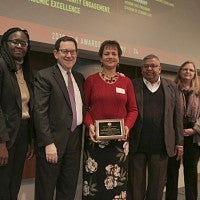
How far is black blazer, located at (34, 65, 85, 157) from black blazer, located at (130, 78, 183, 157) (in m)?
0.62

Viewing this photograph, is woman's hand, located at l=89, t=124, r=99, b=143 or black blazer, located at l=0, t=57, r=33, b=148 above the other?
black blazer, located at l=0, t=57, r=33, b=148

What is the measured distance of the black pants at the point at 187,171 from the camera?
2775mm

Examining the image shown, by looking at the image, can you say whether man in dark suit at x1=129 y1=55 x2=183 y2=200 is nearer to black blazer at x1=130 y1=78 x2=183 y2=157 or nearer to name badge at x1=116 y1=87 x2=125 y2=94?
black blazer at x1=130 y1=78 x2=183 y2=157

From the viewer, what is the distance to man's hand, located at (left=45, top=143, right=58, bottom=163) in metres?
1.90

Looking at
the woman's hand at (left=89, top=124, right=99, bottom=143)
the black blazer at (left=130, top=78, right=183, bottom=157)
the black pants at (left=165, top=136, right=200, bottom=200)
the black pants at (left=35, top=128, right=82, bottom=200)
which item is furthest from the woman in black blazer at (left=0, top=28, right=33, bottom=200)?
the black pants at (left=165, top=136, right=200, bottom=200)

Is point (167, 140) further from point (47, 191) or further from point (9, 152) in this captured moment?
point (9, 152)

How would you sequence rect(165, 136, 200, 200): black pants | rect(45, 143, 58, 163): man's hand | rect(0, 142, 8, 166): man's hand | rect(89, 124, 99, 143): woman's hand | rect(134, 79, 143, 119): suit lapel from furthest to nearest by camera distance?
1. rect(165, 136, 200, 200): black pants
2. rect(134, 79, 143, 119): suit lapel
3. rect(89, 124, 99, 143): woman's hand
4. rect(45, 143, 58, 163): man's hand
5. rect(0, 142, 8, 166): man's hand

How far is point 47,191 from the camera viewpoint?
1.94 metres

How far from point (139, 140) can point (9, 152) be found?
99 cm

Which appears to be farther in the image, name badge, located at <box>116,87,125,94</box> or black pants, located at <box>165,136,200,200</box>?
black pants, located at <box>165,136,200,200</box>

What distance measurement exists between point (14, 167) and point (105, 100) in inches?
28.3

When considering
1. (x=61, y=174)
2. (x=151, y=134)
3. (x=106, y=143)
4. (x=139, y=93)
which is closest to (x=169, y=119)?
(x=151, y=134)

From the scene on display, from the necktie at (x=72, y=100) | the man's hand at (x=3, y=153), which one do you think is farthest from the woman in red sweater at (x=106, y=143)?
the man's hand at (x=3, y=153)

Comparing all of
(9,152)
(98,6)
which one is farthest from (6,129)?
(98,6)
